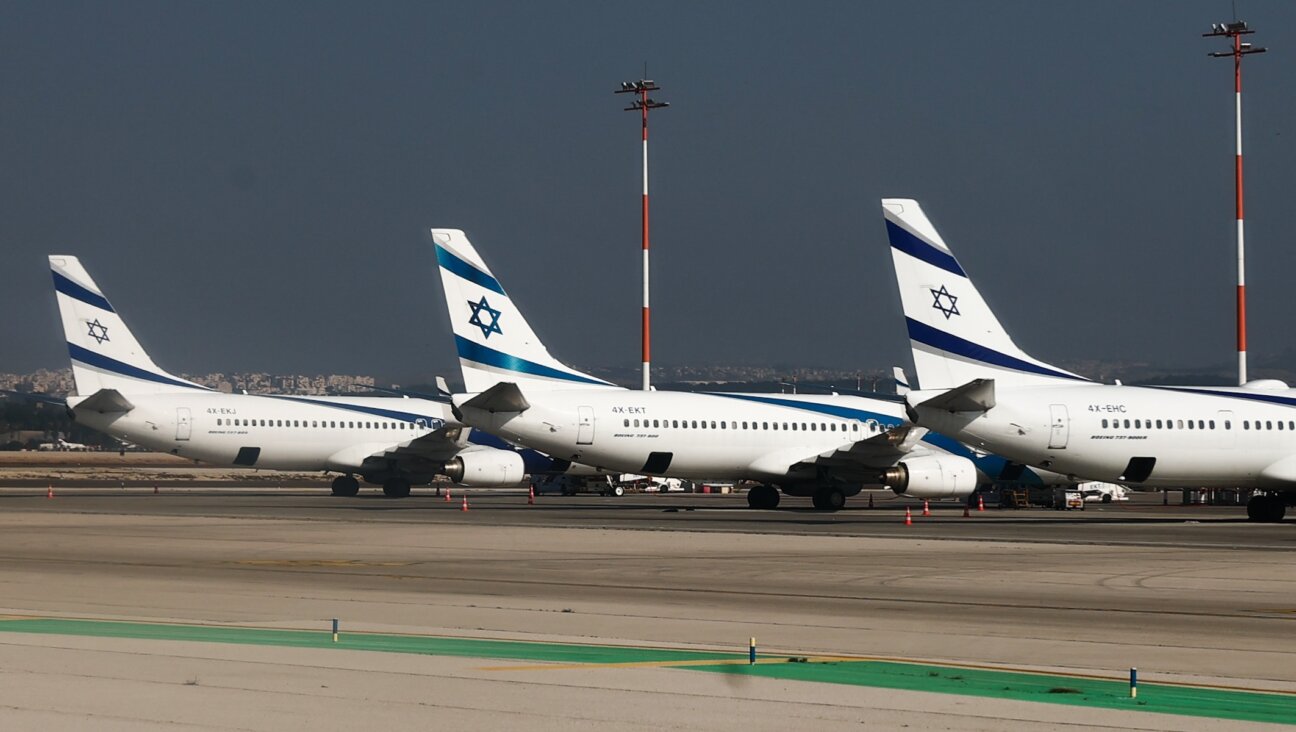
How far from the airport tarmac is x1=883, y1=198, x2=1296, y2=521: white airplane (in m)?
2.75

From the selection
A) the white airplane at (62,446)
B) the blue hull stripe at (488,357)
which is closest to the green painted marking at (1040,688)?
the blue hull stripe at (488,357)

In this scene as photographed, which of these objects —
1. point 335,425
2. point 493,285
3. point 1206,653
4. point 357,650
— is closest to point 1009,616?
point 1206,653

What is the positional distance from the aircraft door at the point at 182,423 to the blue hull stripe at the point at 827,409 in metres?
20.6

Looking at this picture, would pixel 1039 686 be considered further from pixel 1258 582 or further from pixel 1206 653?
pixel 1258 582

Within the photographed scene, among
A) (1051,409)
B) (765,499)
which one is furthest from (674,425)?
(1051,409)

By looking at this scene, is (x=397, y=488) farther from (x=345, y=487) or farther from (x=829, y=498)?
(x=829, y=498)

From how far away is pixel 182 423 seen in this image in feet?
205

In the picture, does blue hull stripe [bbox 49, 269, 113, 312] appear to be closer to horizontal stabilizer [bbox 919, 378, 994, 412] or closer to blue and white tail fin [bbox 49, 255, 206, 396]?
blue and white tail fin [bbox 49, 255, 206, 396]

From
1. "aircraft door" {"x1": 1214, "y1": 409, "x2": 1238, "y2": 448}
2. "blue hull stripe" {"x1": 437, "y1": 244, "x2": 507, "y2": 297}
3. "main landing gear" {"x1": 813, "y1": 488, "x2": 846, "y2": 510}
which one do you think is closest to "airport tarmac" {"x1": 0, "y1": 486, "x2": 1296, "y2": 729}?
"aircraft door" {"x1": 1214, "y1": 409, "x2": 1238, "y2": 448}

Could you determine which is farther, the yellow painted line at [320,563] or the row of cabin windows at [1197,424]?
the row of cabin windows at [1197,424]

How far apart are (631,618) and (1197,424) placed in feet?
91.4

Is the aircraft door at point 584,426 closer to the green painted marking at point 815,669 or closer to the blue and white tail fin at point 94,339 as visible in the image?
the blue and white tail fin at point 94,339

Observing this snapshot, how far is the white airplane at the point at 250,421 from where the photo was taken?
6175cm

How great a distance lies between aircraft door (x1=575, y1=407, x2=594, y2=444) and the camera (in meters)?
48.7
